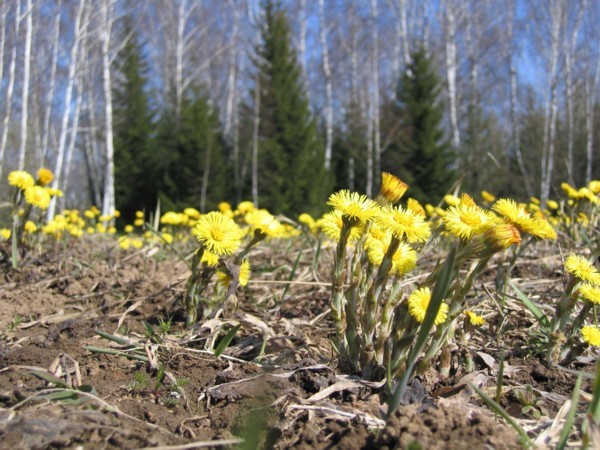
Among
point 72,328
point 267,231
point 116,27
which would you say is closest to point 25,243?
point 72,328

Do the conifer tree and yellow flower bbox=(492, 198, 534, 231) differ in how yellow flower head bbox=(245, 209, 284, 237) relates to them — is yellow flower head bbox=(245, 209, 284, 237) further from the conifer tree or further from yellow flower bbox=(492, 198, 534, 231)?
the conifer tree

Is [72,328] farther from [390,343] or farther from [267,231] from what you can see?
[390,343]

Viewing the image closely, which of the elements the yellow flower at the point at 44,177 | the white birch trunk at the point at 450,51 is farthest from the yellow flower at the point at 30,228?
the white birch trunk at the point at 450,51

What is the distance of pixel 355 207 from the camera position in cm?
145

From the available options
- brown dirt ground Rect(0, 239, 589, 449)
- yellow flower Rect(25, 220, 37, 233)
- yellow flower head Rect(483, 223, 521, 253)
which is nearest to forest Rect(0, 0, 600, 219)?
yellow flower Rect(25, 220, 37, 233)

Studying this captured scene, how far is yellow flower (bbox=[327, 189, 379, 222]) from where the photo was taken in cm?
144

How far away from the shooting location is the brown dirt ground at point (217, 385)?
1.12 metres

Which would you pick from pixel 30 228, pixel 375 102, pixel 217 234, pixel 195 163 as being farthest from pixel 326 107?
pixel 217 234

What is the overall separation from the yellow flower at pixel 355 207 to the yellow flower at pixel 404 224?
0.04 metres

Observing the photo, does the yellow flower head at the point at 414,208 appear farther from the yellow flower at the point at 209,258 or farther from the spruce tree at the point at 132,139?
the spruce tree at the point at 132,139

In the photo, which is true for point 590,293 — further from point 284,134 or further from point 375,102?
point 375,102

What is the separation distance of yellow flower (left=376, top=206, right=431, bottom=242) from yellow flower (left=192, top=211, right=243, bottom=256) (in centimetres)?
59

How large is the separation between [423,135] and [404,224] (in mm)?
21233

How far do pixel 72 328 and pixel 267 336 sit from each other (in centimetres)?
81
